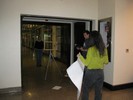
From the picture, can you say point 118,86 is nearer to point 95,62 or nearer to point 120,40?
point 120,40

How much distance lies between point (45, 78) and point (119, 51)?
2.83 metres

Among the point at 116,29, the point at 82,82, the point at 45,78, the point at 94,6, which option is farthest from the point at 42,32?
the point at 82,82

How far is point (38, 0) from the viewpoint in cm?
432

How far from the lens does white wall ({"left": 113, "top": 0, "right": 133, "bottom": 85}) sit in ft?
14.5

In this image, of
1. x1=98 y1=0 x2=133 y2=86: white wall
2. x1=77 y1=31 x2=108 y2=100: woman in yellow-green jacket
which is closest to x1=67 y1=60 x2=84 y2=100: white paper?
x1=77 y1=31 x2=108 y2=100: woman in yellow-green jacket

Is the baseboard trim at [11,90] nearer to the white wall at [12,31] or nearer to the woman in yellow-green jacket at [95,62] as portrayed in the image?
the white wall at [12,31]

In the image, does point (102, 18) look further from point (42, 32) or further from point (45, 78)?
point (42, 32)

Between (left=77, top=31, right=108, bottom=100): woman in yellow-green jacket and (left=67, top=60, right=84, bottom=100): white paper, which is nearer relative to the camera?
(left=77, top=31, right=108, bottom=100): woman in yellow-green jacket

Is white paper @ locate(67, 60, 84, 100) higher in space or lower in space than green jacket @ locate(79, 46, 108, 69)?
lower

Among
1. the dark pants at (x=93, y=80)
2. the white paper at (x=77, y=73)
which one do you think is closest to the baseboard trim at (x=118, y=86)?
the dark pants at (x=93, y=80)

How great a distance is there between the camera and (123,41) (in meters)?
4.54

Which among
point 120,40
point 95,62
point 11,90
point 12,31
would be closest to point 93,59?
point 95,62

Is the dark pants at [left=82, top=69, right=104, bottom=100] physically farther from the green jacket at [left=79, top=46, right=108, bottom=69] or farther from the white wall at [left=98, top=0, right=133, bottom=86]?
the white wall at [left=98, top=0, right=133, bottom=86]

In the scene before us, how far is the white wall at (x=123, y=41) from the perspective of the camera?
443 centimetres
